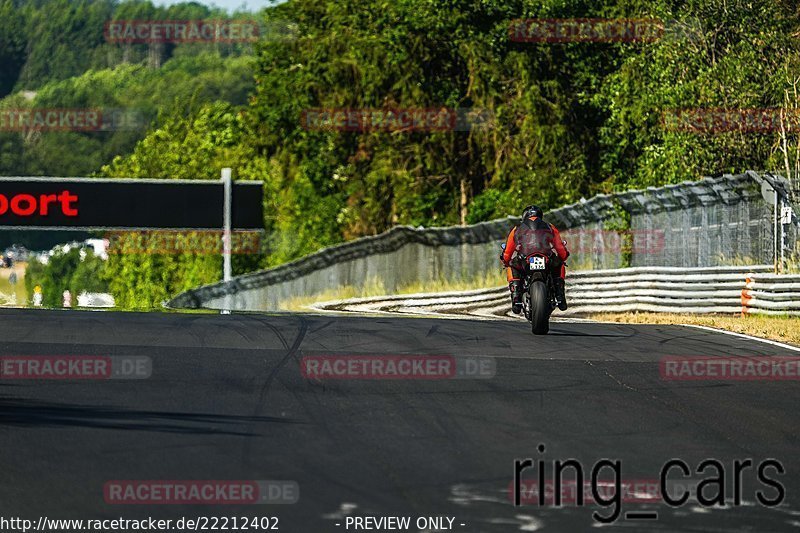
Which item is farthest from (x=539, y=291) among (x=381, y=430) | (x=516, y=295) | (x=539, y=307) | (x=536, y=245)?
(x=381, y=430)

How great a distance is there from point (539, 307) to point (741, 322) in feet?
20.2

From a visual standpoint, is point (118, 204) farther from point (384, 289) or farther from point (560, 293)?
point (560, 293)

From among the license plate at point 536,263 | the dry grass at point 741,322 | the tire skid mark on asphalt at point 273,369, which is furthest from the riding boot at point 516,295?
the dry grass at point 741,322

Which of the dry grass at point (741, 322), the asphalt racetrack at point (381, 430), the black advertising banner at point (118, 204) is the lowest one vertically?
the asphalt racetrack at point (381, 430)

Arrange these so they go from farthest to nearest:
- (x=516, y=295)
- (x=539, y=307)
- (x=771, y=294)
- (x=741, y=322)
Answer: (x=771, y=294), (x=741, y=322), (x=516, y=295), (x=539, y=307)

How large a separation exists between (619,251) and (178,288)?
66499mm

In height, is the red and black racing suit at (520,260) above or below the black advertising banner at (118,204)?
below

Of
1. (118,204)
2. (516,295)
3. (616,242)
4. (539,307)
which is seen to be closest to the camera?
(539,307)

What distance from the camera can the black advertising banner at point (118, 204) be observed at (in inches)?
1873

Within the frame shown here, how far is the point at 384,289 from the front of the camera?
3800 cm

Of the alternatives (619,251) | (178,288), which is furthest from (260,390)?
(178,288)

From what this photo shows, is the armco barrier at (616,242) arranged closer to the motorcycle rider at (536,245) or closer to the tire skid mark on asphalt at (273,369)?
the motorcycle rider at (536,245)

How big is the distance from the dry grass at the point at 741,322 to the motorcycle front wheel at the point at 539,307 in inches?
120

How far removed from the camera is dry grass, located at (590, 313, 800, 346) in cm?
1973
